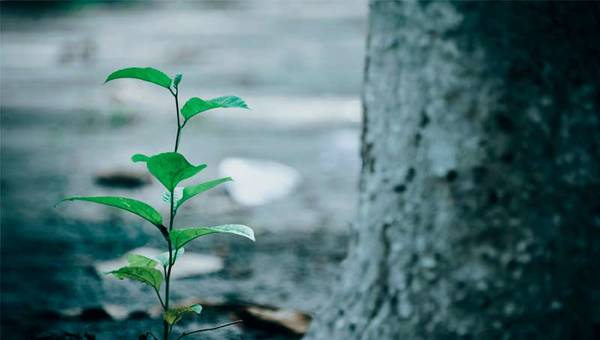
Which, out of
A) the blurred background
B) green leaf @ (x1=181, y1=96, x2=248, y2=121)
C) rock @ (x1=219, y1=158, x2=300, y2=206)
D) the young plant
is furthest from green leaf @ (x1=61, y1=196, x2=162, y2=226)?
rock @ (x1=219, y1=158, x2=300, y2=206)

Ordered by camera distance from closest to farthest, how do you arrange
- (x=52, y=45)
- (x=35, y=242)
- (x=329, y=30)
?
(x=35, y=242) → (x=52, y=45) → (x=329, y=30)

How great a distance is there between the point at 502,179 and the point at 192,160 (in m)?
1.83

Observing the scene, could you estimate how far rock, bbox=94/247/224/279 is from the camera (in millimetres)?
1506

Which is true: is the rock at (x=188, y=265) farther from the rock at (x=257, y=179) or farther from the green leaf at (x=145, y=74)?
the green leaf at (x=145, y=74)

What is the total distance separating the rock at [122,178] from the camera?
89.6 inches

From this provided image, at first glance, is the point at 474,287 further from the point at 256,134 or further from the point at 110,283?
the point at 256,134

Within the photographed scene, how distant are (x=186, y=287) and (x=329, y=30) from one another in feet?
16.1

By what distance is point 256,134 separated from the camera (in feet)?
9.66

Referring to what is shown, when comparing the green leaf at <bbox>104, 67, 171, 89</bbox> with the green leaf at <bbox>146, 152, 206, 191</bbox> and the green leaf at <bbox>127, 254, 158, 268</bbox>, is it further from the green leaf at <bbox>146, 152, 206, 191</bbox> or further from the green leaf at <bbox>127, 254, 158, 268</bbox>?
the green leaf at <bbox>127, 254, 158, 268</bbox>

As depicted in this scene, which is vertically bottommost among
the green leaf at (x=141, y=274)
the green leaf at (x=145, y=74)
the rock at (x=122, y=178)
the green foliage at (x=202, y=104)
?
the rock at (x=122, y=178)

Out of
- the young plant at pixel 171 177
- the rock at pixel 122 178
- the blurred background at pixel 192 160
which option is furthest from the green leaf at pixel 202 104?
the rock at pixel 122 178

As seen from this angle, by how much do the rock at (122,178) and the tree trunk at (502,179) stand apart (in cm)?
159

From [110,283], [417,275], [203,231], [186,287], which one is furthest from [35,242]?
[417,275]

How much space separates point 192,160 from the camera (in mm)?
2500
